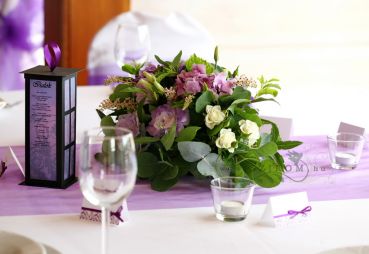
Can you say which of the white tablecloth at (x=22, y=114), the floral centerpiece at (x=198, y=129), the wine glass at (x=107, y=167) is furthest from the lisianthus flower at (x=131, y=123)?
the wine glass at (x=107, y=167)

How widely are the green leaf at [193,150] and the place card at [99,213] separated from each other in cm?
23

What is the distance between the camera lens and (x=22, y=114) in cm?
229

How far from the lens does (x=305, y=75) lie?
17.0 ft

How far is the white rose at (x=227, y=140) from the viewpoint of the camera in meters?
1.59

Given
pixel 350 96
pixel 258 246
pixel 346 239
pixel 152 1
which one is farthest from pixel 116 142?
pixel 152 1

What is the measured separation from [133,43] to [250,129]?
1.01 m

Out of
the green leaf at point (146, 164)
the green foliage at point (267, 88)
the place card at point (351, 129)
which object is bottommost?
the green leaf at point (146, 164)

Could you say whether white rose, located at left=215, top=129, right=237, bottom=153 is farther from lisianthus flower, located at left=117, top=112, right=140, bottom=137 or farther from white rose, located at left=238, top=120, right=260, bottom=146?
lisianthus flower, located at left=117, top=112, right=140, bottom=137

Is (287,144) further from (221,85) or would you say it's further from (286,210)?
(286,210)

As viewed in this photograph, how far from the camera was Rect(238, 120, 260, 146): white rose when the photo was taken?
1608mm

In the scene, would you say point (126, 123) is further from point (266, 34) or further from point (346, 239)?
point (266, 34)

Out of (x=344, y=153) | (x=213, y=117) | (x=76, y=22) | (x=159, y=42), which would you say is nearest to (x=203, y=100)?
(x=213, y=117)

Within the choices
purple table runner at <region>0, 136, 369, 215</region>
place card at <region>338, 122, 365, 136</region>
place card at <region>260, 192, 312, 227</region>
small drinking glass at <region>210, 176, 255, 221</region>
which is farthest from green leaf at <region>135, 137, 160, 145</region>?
place card at <region>338, 122, 365, 136</region>

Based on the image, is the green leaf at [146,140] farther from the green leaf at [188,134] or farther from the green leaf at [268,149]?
the green leaf at [268,149]
